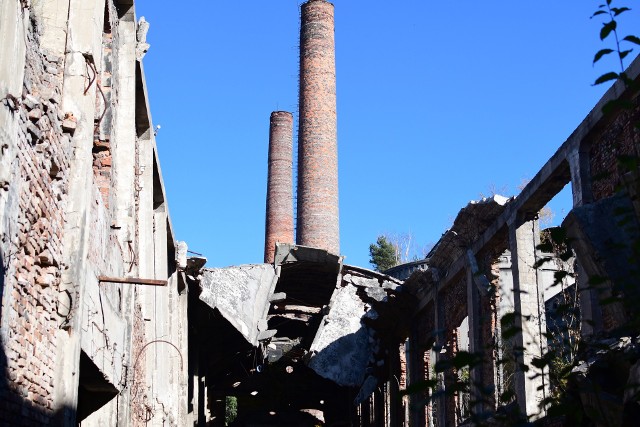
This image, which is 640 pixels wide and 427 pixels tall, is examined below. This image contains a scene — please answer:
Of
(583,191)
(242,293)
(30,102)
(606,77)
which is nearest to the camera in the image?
(606,77)

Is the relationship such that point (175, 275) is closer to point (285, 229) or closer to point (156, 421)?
point (156, 421)

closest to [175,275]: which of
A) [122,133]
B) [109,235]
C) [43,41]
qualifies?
[122,133]

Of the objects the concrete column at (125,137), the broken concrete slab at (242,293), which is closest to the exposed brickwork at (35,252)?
the concrete column at (125,137)

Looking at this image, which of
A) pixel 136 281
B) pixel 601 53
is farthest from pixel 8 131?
pixel 601 53

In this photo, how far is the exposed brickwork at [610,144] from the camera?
984 centimetres

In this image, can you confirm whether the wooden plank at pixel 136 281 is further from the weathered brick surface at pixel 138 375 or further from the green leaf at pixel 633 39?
the green leaf at pixel 633 39

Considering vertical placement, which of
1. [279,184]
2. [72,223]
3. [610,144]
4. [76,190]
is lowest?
[72,223]

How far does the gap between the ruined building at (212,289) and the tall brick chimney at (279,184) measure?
7.18m

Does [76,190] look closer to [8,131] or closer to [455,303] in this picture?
[8,131]

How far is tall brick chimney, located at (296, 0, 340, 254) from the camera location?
2884cm

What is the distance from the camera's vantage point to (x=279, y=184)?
31906 millimetres

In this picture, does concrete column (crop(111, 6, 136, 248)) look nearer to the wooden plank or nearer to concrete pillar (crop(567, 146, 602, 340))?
the wooden plank

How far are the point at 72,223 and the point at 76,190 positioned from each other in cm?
30

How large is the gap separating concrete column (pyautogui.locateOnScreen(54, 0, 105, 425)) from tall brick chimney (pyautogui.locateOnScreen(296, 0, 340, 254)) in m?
20.6
